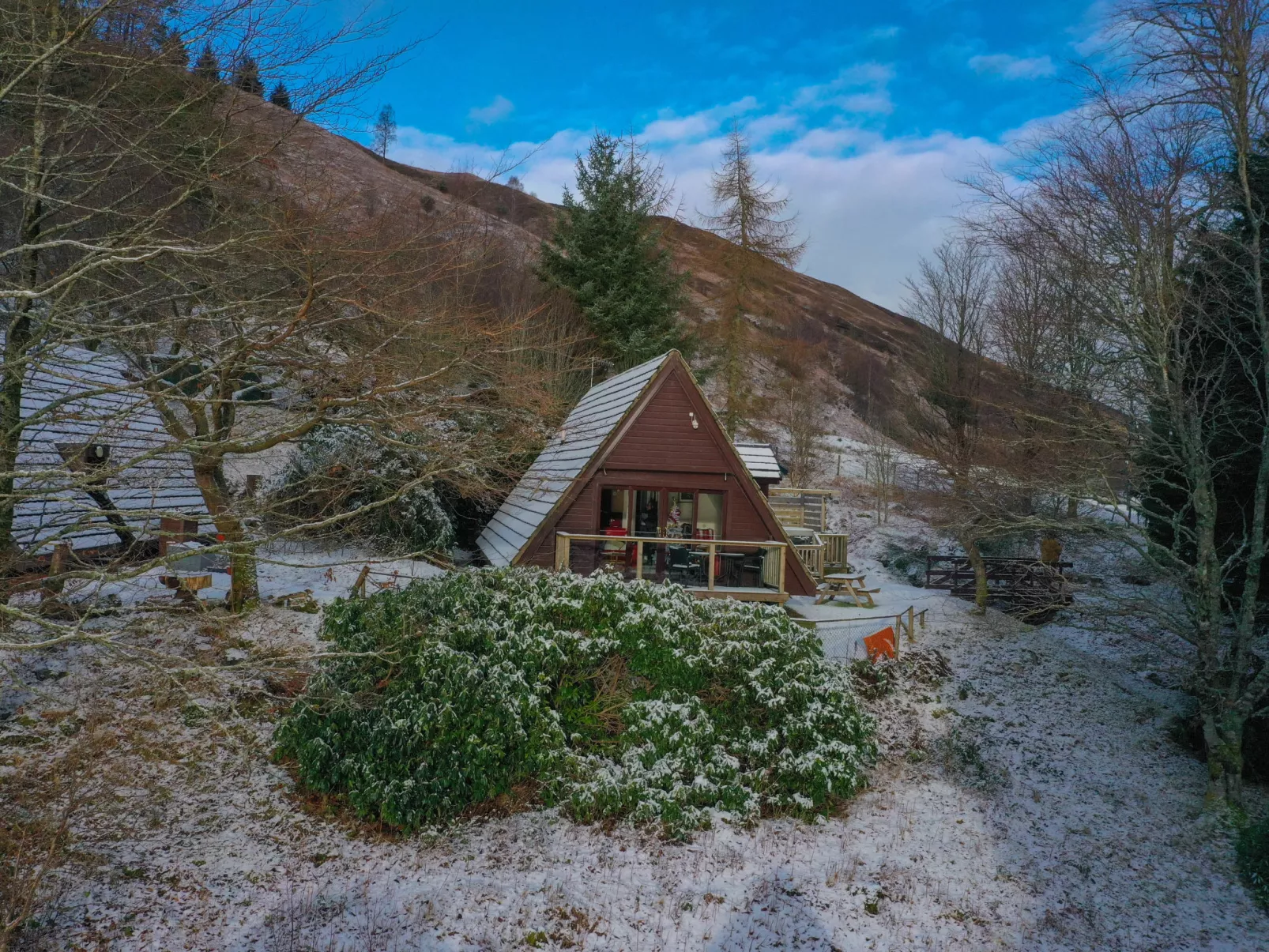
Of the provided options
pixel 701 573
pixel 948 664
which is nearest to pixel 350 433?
pixel 701 573

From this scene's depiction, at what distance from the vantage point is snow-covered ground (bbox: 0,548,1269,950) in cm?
605

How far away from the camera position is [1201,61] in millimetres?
8898

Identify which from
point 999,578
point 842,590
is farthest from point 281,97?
point 999,578

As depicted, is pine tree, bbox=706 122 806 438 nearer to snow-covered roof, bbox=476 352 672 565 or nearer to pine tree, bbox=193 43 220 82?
snow-covered roof, bbox=476 352 672 565

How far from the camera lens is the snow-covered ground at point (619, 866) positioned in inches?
238

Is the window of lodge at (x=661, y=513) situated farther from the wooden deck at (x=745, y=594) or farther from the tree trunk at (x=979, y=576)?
the tree trunk at (x=979, y=576)

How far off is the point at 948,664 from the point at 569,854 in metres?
9.80

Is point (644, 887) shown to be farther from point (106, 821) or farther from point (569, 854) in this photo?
point (106, 821)

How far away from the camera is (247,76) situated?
5.44 meters

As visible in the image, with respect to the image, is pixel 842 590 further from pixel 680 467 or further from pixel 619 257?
pixel 619 257

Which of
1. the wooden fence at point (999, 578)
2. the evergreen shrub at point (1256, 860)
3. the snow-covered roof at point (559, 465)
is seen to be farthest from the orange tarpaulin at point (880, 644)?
the snow-covered roof at point (559, 465)

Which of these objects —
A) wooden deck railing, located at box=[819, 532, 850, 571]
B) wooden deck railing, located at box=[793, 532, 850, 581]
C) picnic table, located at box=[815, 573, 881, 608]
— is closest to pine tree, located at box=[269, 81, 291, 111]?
wooden deck railing, located at box=[793, 532, 850, 581]

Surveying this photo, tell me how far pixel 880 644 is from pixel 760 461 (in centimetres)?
537

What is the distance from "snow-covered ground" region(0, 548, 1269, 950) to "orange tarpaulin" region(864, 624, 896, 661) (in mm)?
2222
